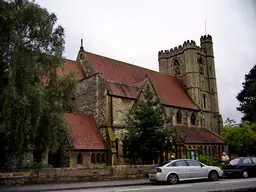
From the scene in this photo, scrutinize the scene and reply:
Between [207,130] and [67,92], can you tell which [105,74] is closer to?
[67,92]

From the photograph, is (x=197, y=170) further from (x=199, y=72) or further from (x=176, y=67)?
(x=176, y=67)

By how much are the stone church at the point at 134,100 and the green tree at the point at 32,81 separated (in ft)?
7.68

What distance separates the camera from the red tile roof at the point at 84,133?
2475 centimetres

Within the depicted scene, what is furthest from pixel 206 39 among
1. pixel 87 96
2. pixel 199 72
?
pixel 87 96

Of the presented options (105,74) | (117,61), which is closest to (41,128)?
(105,74)

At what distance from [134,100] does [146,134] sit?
756 centimetres

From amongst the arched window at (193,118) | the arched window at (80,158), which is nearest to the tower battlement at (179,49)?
the arched window at (193,118)

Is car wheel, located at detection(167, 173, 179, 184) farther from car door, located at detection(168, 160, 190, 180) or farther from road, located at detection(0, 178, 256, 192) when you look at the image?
road, located at detection(0, 178, 256, 192)

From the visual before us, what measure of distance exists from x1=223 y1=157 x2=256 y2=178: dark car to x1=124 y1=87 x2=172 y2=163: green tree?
5.33 metres

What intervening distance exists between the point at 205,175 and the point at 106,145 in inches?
444

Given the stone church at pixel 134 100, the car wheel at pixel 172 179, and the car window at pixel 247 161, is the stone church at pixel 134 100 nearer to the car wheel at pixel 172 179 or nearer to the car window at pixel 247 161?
the car window at pixel 247 161

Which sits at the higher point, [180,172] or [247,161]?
[247,161]

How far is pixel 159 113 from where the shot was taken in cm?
2359

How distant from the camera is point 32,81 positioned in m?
19.1
